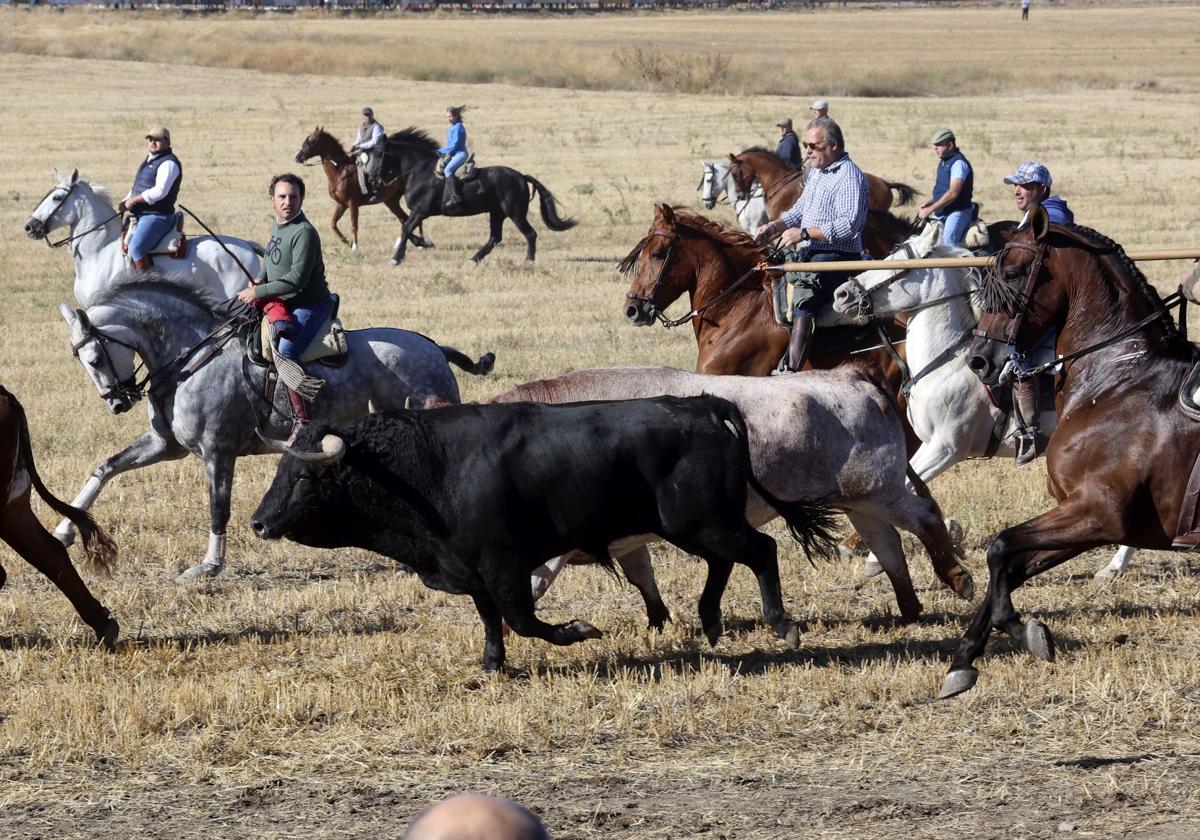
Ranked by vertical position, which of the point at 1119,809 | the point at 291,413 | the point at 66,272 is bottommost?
the point at 1119,809

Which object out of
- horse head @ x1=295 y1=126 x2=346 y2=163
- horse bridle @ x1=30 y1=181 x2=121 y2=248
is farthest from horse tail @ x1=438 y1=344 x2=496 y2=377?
horse head @ x1=295 y1=126 x2=346 y2=163

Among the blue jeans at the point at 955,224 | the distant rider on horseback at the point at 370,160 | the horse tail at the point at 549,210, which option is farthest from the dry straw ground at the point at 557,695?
the distant rider on horseback at the point at 370,160

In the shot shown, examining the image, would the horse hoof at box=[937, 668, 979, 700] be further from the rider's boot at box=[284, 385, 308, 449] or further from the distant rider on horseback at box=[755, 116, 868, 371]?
the rider's boot at box=[284, 385, 308, 449]

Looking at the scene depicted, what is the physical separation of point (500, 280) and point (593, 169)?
41.3ft

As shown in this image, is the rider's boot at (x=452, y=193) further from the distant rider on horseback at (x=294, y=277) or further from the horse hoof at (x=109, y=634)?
the horse hoof at (x=109, y=634)

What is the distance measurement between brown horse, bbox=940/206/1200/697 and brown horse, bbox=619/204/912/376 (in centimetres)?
331

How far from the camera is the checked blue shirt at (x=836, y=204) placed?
10.3 m

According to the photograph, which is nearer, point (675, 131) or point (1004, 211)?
point (1004, 211)

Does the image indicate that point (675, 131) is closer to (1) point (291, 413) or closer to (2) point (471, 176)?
(2) point (471, 176)

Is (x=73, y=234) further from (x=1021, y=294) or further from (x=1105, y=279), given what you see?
(x=1105, y=279)

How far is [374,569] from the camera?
10.1m

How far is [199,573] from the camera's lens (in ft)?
32.3

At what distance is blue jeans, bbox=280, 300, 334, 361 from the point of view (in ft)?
31.8

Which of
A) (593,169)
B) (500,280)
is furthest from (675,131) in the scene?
(500,280)
